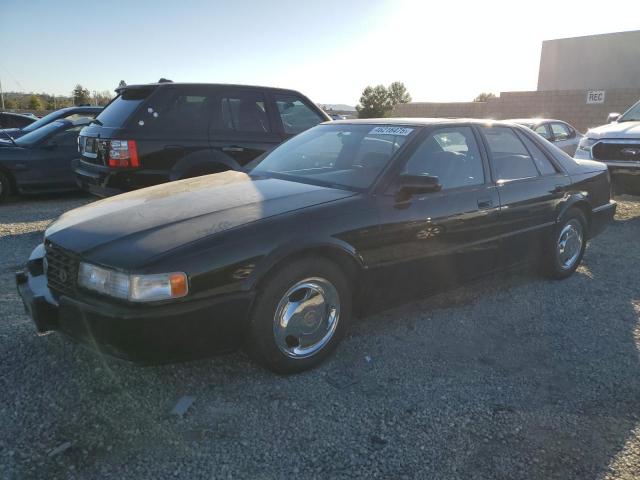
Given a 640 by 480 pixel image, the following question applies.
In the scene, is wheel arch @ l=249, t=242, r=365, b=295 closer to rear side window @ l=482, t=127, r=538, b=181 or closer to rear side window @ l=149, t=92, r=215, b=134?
rear side window @ l=482, t=127, r=538, b=181

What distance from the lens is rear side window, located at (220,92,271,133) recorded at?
6.22 metres

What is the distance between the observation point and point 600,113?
768 inches

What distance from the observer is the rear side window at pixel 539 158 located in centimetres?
447

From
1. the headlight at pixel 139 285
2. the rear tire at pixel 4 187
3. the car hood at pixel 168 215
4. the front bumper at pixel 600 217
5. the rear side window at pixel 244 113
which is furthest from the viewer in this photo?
the rear tire at pixel 4 187

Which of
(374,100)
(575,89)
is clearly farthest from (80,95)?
(575,89)

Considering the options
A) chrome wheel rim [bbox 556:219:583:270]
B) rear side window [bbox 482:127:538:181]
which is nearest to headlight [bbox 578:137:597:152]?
chrome wheel rim [bbox 556:219:583:270]

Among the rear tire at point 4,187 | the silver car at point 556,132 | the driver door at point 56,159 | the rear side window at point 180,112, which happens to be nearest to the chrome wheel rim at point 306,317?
the rear side window at point 180,112

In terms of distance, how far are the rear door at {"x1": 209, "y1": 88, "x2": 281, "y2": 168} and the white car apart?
5.34m

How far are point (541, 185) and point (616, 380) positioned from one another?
1.87m

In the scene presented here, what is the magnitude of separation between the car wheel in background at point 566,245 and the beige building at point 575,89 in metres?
17.2

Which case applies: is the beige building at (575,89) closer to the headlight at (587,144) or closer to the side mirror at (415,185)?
the headlight at (587,144)

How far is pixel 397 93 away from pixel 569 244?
160 ft

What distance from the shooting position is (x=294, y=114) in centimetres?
687

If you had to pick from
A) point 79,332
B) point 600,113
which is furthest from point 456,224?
point 600,113
